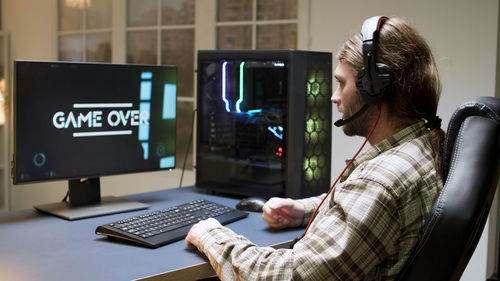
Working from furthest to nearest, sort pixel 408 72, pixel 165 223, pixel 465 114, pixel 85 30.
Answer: pixel 85 30
pixel 165 223
pixel 408 72
pixel 465 114

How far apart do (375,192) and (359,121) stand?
0.27 metres

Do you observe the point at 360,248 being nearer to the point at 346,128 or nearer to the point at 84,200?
the point at 346,128

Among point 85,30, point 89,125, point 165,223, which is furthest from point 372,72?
point 85,30

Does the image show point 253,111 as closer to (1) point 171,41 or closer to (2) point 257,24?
(2) point 257,24

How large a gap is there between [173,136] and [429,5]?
4.09 ft

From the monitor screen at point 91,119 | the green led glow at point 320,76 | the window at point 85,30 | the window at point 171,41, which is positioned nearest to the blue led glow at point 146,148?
the monitor screen at point 91,119

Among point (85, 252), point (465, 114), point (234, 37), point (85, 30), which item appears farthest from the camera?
point (85, 30)

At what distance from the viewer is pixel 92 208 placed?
1.81m

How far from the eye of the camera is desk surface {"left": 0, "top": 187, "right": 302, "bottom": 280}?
4.15 feet

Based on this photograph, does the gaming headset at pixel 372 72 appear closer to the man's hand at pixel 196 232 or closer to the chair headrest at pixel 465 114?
the chair headrest at pixel 465 114

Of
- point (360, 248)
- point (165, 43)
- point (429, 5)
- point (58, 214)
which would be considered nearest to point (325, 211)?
point (360, 248)

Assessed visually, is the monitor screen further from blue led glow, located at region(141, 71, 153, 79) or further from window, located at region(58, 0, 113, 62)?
window, located at region(58, 0, 113, 62)

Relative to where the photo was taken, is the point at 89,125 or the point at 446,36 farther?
the point at 446,36

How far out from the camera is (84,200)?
185cm
